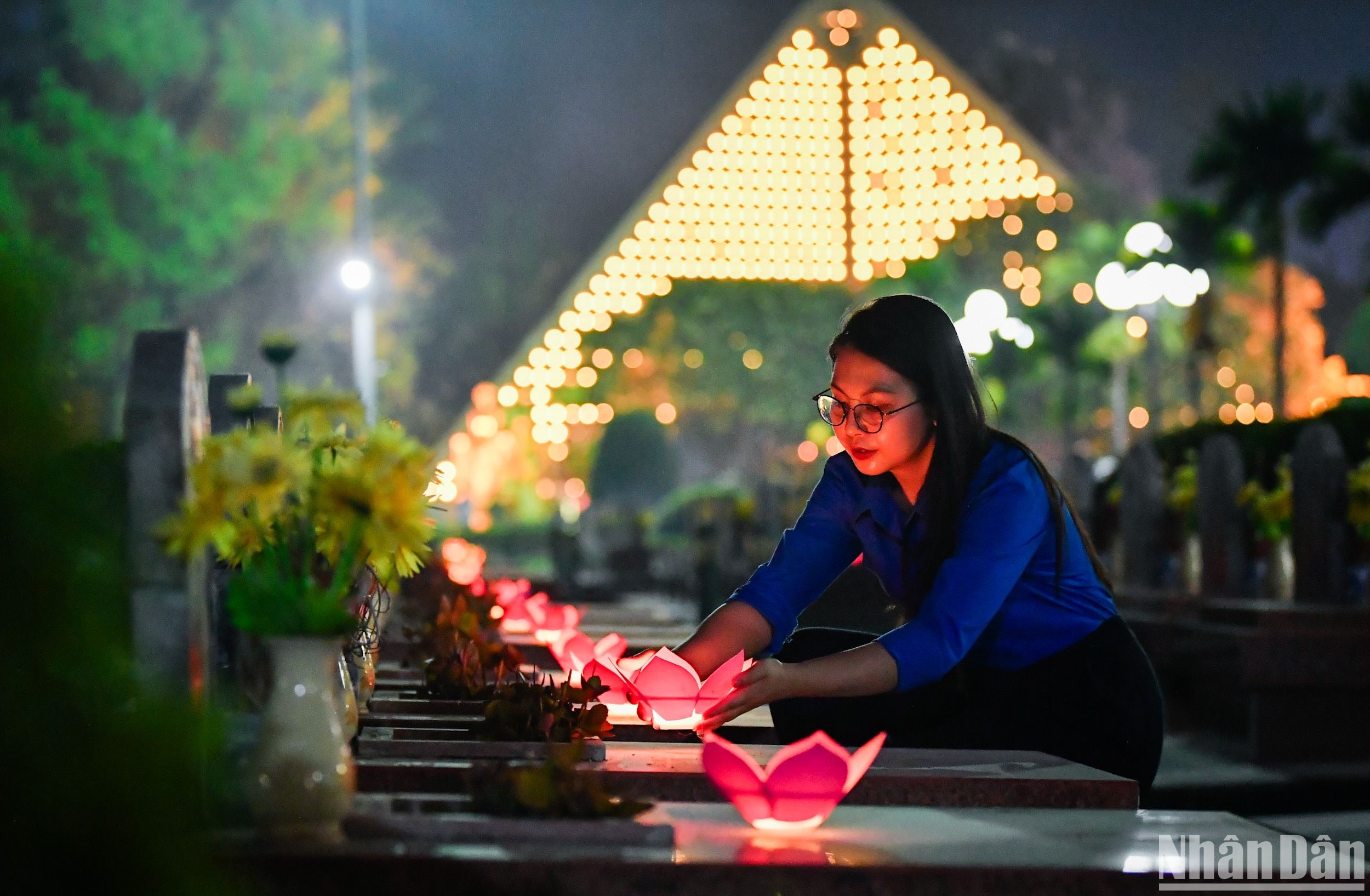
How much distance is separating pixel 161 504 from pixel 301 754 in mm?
396

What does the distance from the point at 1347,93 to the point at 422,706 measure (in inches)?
825

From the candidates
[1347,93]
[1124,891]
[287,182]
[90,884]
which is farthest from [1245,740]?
[287,182]

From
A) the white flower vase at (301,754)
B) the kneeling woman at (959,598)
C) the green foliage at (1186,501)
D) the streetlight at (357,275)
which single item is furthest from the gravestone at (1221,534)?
the streetlight at (357,275)

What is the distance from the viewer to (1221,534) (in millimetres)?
8680

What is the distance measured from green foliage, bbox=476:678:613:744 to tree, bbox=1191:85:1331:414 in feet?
83.6

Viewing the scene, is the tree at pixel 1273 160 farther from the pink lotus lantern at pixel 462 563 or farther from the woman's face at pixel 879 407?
the woman's face at pixel 879 407

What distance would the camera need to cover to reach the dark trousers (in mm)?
3406

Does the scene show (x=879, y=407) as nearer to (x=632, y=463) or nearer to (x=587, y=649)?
(x=587, y=649)

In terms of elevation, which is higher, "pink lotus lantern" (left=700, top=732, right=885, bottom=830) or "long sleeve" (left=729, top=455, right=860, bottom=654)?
"long sleeve" (left=729, top=455, right=860, bottom=654)

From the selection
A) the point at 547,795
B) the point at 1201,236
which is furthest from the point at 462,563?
the point at 1201,236

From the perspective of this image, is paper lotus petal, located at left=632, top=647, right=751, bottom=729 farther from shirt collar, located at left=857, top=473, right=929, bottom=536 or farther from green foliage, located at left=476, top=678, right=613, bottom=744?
shirt collar, located at left=857, top=473, right=929, bottom=536

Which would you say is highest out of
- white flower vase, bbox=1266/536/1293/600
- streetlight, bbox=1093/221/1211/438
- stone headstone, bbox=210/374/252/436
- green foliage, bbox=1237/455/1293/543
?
streetlight, bbox=1093/221/1211/438

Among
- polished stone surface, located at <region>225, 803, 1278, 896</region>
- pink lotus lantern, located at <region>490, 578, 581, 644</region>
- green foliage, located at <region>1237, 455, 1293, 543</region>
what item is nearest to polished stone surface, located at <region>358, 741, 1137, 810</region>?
polished stone surface, located at <region>225, 803, 1278, 896</region>

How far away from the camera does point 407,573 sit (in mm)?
2600
